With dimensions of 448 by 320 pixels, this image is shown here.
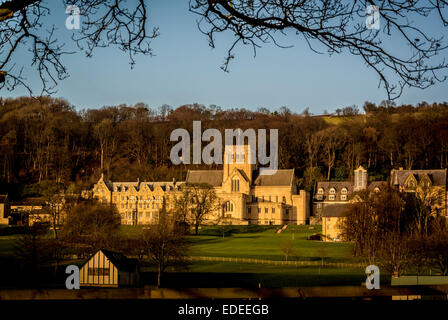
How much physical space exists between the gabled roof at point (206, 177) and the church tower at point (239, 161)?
1307 millimetres

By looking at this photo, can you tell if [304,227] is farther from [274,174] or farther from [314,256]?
[314,256]

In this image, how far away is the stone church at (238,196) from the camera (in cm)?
7525

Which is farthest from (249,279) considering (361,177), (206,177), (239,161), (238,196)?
(206,177)

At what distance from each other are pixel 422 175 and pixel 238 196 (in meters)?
23.0

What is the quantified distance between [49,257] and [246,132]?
207ft

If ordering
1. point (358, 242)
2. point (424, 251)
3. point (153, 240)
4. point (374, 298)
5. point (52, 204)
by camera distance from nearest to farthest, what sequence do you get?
point (374, 298) → point (424, 251) → point (153, 240) → point (358, 242) → point (52, 204)

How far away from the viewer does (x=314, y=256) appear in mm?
45781

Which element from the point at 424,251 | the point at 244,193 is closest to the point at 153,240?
the point at 424,251

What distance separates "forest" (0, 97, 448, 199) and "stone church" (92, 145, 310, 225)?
480cm

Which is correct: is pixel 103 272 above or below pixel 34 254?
below

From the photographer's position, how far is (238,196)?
7506 cm

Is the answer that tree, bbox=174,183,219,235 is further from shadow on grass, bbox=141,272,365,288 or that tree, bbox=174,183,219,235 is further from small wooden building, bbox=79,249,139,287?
small wooden building, bbox=79,249,139,287

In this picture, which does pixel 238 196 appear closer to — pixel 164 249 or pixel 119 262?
pixel 164 249
